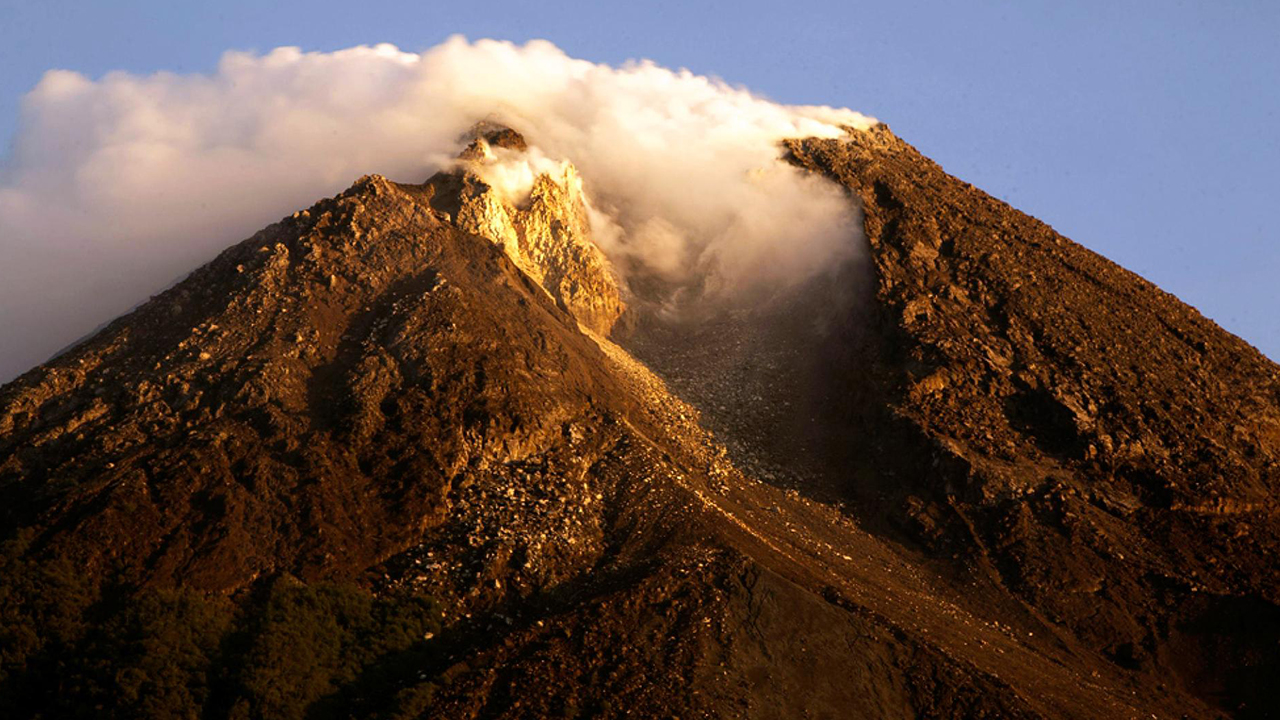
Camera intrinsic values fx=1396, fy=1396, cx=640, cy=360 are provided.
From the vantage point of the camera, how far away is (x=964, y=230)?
8781 centimetres

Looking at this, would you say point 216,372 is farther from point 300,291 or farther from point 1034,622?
point 1034,622

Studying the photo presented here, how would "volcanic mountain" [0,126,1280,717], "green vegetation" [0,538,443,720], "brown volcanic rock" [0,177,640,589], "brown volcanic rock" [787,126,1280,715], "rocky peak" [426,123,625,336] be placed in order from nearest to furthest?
"green vegetation" [0,538,443,720]
"volcanic mountain" [0,126,1280,717]
"brown volcanic rock" [0,177,640,589]
"brown volcanic rock" [787,126,1280,715]
"rocky peak" [426,123,625,336]

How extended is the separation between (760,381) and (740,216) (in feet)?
54.1

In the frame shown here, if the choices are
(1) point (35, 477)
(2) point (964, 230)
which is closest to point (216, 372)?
(1) point (35, 477)


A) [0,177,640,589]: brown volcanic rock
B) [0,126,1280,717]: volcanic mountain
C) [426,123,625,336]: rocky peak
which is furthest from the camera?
[426,123,625,336]: rocky peak

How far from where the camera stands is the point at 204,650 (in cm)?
5322

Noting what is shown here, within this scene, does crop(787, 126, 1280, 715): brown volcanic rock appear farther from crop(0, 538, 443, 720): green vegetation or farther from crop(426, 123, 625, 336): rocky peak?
crop(0, 538, 443, 720): green vegetation

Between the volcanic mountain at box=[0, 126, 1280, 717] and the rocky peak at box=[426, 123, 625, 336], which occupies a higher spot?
the rocky peak at box=[426, 123, 625, 336]

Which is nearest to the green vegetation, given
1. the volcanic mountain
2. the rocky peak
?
the volcanic mountain

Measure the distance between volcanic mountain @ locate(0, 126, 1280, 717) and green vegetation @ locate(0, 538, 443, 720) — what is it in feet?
0.46

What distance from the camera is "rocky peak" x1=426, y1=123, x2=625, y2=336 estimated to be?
8219 centimetres

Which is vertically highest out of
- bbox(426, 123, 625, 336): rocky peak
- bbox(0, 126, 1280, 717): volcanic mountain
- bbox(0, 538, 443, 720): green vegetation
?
bbox(426, 123, 625, 336): rocky peak

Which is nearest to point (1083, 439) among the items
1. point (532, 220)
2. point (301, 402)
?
point (532, 220)

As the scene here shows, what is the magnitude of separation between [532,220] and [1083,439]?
34.8 m
